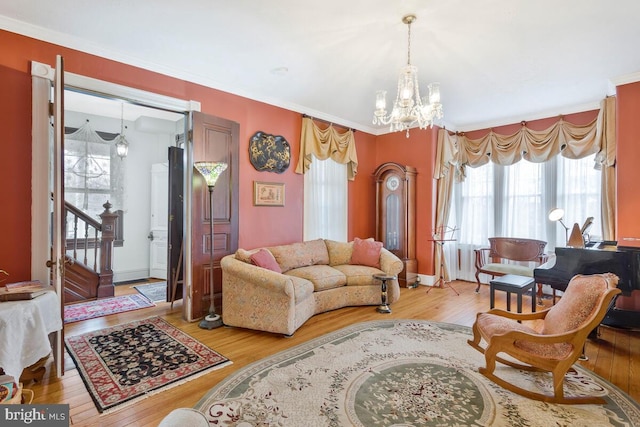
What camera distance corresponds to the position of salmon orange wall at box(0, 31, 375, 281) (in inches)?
106

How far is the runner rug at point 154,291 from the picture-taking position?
4.85m

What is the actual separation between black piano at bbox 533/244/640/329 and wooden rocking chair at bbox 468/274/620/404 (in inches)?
31.9

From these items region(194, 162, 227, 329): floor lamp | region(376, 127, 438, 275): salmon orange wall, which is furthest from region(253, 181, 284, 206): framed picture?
region(376, 127, 438, 275): salmon orange wall

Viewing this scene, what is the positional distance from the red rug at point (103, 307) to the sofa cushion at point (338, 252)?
2712mm

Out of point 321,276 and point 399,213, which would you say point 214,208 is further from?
point 399,213

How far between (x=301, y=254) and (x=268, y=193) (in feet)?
3.36

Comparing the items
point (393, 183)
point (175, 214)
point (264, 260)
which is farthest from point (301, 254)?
point (393, 183)

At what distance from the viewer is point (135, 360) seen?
2768 millimetres

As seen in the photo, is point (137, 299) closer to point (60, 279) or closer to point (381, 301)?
point (60, 279)

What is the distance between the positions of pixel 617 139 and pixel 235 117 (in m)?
4.81

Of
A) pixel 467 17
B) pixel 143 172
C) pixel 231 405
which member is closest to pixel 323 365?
pixel 231 405

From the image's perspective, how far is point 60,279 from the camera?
8.30ft

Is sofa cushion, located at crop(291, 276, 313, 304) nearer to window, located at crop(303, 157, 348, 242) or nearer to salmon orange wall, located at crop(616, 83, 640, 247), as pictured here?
window, located at crop(303, 157, 348, 242)

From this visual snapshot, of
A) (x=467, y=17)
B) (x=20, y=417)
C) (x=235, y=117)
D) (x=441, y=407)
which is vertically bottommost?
(x=441, y=407)
